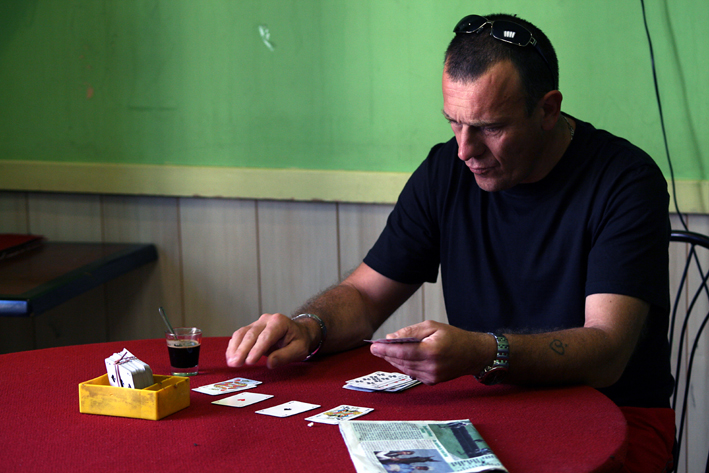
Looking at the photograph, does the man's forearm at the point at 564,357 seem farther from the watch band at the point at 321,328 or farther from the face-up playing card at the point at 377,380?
the watch band at the point at 321,328

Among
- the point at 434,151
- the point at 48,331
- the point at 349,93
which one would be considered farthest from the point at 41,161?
the point at 434,151

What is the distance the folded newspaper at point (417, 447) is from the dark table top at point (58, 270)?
3.93 ft

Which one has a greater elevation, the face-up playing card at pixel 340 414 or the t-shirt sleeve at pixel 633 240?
the t-shirt sleeve at pixel 633 240

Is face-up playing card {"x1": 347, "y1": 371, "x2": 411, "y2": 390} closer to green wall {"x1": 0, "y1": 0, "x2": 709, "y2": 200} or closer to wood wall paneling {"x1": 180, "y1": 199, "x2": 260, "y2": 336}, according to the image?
green wall {"x1": 0, "y1": 0, "x2": 709, "y2": 200}

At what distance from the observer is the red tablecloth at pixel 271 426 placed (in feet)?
3.18

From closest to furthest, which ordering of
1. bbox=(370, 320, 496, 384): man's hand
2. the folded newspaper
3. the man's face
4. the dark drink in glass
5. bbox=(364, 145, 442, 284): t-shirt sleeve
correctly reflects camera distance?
the folded newspaper < bbox=(370, 320, 496, 384): man's hand < the dark drink in glass < the man's face < bbox=(364, 145, 442, 284): t-shirt sleeve

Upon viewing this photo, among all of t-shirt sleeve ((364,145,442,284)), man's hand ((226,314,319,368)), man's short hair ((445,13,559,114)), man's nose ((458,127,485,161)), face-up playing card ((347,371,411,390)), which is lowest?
face-up playing card ((347,371,411,390))

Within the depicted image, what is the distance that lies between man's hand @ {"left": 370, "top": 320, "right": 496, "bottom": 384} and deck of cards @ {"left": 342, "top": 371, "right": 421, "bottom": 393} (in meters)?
0.05

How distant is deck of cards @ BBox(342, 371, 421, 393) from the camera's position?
1276mm

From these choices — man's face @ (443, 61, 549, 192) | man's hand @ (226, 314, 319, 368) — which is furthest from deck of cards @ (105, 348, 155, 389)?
man's face @ (443, 61, 549, 192)

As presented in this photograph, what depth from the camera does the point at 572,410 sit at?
1163 millimetres

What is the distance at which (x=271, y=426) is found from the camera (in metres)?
1.10

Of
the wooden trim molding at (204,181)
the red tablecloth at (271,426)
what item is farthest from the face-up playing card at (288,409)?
the wooden trim molding at (204,181)

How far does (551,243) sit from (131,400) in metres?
0.96
